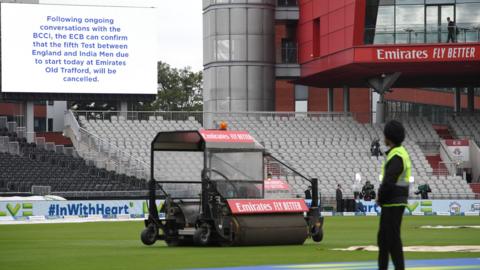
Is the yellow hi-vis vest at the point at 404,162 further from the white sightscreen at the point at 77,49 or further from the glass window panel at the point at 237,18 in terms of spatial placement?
the glass window panel at the point at 237,18

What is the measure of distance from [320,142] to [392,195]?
5672 cm

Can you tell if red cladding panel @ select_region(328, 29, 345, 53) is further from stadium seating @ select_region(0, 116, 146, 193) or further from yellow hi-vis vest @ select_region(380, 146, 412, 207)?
yellow hi-vis vest @ select_region(380, 146, 412, 207)

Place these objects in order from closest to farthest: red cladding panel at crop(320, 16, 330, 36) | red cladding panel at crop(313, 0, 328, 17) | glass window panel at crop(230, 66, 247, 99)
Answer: red cladding panel at crop(320, 16, 330, 36) < red cladding panel at crop(313, 0, 328, 17) < glass window panel at crop(230, 66, 247, 99)

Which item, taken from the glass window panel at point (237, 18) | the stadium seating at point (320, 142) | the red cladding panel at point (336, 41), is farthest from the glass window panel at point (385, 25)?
the glass window panel at point (237, 18)

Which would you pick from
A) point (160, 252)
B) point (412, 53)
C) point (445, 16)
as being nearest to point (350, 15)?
point (412, 53)

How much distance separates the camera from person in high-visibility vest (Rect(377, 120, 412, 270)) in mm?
15789

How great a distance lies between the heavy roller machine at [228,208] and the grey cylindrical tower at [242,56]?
48802mm

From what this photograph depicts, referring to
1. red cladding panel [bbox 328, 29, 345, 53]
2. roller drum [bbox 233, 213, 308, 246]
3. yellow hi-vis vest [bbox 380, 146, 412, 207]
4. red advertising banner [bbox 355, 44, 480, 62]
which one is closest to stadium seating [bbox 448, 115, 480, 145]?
red advertising banner [bbox 355, 44, 480, 62]

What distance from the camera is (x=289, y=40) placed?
7925 centimetres

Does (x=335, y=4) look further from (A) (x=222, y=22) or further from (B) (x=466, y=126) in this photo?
(B) (x=466, y=126)

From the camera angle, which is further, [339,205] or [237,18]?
[237,18]

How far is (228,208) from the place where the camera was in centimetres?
2769

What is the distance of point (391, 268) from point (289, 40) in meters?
61.2

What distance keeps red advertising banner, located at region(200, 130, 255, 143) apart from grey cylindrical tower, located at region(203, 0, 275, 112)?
160ft
